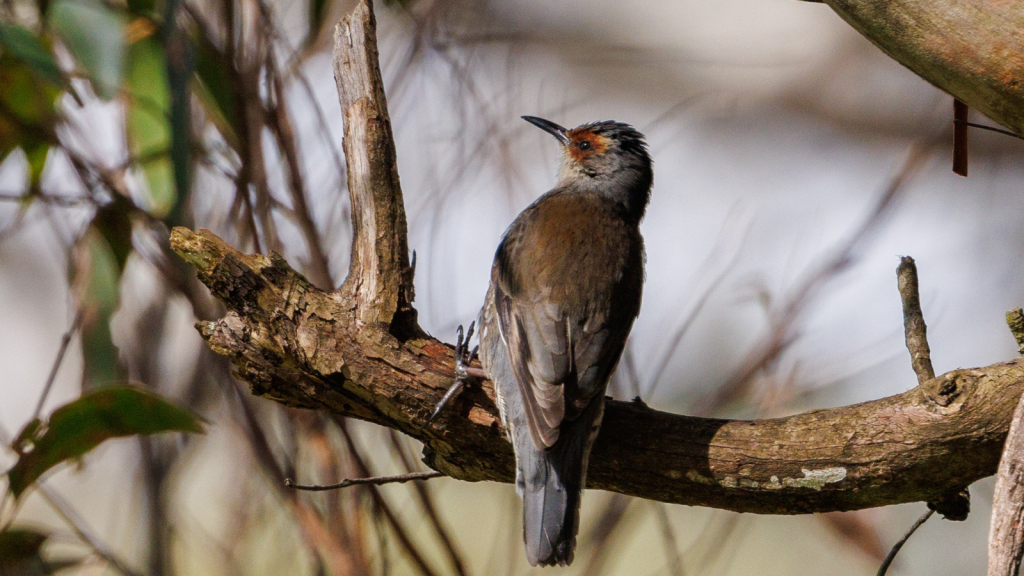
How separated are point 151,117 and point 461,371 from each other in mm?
2259

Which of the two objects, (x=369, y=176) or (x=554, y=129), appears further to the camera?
(x=554, y=129)

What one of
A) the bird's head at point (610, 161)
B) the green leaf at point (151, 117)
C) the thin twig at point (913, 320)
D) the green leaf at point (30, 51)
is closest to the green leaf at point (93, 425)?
the green leaf at point (151, 117)

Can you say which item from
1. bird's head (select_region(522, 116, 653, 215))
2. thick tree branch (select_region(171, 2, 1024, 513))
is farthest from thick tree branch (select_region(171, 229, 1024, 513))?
bird's head (select_region(522, 116, 653, 215))

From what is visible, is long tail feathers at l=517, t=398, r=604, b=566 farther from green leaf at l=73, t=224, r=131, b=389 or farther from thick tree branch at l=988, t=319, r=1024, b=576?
green leaf at l=73, t=224, r=131, b=389

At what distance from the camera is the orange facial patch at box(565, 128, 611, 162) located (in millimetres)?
3723

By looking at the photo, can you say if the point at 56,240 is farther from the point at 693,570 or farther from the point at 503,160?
the point at 693,570

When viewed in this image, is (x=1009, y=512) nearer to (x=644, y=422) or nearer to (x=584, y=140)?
(x=644, y=422)

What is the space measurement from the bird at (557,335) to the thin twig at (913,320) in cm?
81

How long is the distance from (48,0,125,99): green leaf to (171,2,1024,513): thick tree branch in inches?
46.9

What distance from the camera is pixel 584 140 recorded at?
12.4ft

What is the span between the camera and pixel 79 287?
4.00 metres

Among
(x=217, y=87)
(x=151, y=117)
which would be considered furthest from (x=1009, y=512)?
(x=217, y=87)

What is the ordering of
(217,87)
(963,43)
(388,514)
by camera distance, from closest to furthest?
(963,43), (388,514), (217,87)

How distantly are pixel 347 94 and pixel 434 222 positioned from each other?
1.42 metres
